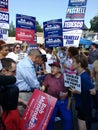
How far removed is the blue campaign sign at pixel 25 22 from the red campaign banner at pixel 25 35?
13cm

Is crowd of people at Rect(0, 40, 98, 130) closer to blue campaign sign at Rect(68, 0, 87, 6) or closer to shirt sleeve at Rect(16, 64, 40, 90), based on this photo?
shirt sleeve at Rect(16, 64, 40, 90)

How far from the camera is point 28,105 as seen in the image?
190 inches

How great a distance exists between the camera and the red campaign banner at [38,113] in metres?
4.43

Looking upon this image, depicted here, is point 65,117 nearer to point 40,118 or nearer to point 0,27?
point 40,118

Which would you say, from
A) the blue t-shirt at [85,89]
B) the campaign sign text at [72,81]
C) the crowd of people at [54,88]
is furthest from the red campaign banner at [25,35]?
the blue t-shirt at [85,89]

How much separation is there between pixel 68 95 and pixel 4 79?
3742 mm

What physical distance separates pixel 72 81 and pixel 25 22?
23.6 ft

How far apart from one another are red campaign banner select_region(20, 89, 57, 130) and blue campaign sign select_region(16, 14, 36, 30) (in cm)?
767

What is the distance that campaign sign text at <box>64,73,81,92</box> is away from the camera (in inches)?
213

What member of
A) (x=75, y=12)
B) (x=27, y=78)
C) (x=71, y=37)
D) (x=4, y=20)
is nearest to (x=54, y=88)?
(x=27, y=78)

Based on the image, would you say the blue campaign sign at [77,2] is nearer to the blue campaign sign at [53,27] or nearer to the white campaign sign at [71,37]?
the white campaign sign at [71,37]

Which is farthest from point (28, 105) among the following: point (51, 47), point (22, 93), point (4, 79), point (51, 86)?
point (51, 47)

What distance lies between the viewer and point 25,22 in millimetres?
12484

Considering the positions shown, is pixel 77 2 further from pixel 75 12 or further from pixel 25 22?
pixel 25 22
